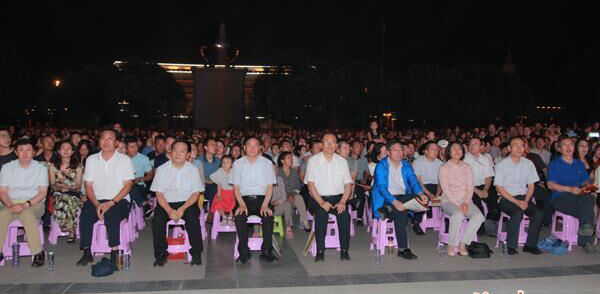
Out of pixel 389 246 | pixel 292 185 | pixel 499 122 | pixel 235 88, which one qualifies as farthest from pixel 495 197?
pixel 499 122

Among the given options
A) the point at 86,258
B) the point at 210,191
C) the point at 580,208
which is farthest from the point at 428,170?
the point at 86,258

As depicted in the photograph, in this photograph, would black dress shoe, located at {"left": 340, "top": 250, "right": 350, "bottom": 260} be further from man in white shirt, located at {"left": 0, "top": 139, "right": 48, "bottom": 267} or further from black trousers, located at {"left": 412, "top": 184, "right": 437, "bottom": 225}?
man in white shirt, located at {"left": 0, "top": 139, "right": 48, "bottom": 267}

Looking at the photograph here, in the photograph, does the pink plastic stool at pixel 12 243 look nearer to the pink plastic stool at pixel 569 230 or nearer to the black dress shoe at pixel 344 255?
the black dress shoe at pixel 344 255

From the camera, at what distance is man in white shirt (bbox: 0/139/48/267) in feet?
22.5

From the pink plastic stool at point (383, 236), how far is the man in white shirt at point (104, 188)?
3310 mm

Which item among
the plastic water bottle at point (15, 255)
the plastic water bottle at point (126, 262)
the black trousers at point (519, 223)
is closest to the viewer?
the plastic water bottle at point (126, 262)

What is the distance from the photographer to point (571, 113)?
31.9 meters

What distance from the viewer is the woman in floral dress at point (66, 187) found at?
7926mm

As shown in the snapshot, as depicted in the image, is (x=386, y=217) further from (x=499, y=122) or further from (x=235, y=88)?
(x=499, y=122)

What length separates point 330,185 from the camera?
7508 millimetres

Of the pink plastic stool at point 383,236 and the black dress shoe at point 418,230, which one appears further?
the black dress shoe at point 418,230

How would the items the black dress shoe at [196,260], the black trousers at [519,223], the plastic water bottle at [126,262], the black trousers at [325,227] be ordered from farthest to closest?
the black trousers at [519,223], the black trousers at [325,227], the black dress shoe at [196,260], the plastic water bottle at [126,262]

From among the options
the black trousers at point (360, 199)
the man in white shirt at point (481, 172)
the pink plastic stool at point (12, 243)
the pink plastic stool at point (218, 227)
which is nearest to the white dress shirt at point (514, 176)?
the man in white shirt at point (481, 172)

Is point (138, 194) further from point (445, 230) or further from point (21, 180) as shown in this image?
point (445, 230)
